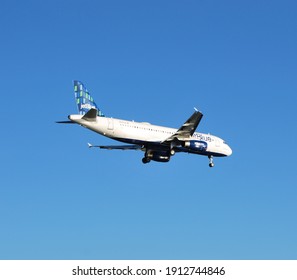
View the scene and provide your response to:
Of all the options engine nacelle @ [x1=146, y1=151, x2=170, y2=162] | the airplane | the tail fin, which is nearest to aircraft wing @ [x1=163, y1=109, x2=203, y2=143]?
the airplane

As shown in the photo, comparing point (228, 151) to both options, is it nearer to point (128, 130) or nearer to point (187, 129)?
point (187, 129)

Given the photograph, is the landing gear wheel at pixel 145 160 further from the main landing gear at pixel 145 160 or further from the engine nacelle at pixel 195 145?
the engine nacelle at pixel 195 145

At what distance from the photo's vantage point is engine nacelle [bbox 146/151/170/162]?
95438 millimetres

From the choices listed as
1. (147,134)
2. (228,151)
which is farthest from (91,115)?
(228,151)

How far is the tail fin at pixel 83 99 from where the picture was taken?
91.8 meters

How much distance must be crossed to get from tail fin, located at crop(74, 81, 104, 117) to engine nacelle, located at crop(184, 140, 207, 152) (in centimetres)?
1243

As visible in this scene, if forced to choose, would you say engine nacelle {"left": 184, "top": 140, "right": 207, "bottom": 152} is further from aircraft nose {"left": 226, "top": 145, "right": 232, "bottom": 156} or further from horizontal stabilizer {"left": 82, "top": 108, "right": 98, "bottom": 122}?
horizontal stabilizer {"left": 82, "top": 108, "right": 98, "bottom": 122}

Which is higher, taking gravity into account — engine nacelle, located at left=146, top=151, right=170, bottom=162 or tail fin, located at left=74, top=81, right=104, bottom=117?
tail fin, located at left=74, top=81, right=104, bottom=117

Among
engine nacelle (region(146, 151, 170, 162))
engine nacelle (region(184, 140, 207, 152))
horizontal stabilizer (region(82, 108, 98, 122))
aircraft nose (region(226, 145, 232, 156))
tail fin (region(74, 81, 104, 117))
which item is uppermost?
tail fin (region(74, 81, 104, 117))

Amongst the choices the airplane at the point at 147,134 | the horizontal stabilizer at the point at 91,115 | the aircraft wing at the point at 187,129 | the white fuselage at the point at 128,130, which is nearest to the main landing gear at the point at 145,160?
the airplane at the point at 147,134

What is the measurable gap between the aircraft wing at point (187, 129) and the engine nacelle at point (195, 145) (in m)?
1.20

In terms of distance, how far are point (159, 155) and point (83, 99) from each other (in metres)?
13.2

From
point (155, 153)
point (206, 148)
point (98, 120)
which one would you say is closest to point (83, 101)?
point (98, 120)
